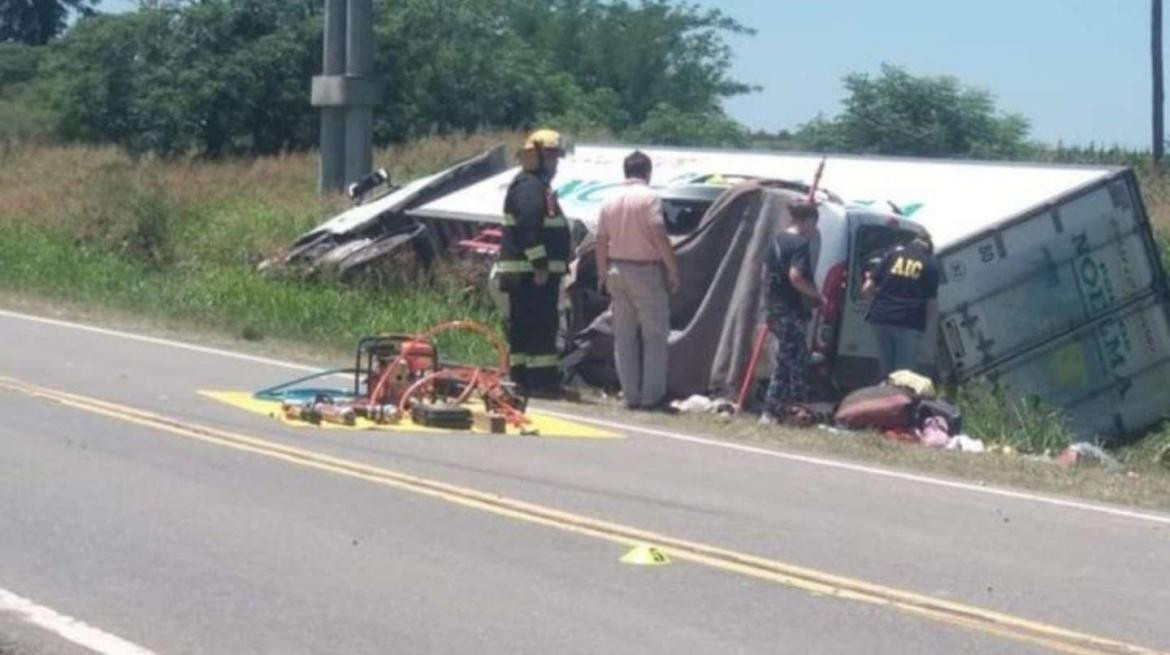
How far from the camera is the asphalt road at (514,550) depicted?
841cm

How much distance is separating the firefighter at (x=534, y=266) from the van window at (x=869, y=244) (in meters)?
2.22

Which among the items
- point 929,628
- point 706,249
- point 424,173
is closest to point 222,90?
point 424,173

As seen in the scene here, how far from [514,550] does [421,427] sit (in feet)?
14.2

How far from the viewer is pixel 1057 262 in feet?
58.4

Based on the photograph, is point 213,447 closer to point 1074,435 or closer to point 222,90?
point 1074,435

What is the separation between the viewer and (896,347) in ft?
53.0

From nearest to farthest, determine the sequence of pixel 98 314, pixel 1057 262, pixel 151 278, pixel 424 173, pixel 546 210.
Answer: pixel 546 210 → pixel 1057 262 → pixel 98 314 → pixel 151 278 → pixel 424 173

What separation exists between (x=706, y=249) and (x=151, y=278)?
11.9m

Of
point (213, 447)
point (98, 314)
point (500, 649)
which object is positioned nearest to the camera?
point (500, 649)

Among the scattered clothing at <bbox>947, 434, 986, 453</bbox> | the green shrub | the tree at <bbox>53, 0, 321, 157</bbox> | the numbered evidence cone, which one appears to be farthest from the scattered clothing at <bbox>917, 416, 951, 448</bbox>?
the tree at <bbox>53, 0, 321, 157</bbox>

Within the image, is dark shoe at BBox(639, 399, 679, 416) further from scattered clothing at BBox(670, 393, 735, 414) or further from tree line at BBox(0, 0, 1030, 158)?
tree line at BBox(0, 0, 1030, 158)

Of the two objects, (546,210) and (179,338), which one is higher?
(546,210)

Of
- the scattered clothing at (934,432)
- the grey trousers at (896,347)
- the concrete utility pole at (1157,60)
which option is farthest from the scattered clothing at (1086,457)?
the concrete utility pole at (1157,60)

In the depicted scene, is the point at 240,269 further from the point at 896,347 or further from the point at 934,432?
the point at 934,432
